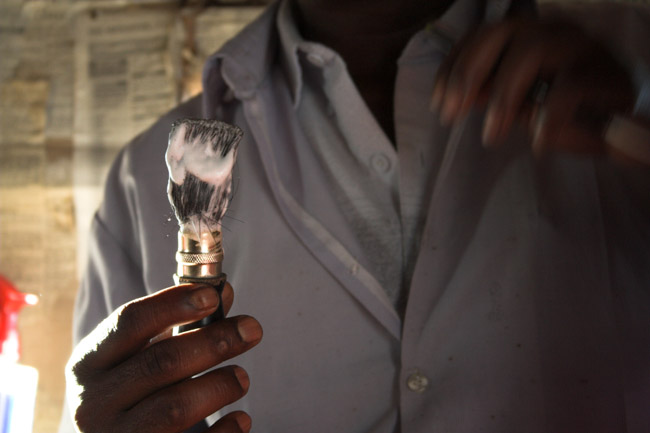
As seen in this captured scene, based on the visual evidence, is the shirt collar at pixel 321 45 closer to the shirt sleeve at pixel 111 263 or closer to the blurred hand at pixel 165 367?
the shirt sleeve at pixel 111 263

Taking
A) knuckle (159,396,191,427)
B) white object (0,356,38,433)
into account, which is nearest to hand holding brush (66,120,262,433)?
knuckle (159,396,191,427)

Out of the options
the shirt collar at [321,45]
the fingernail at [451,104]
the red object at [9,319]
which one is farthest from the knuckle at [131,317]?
the red object at [9,319]

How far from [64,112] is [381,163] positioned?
0.76 m

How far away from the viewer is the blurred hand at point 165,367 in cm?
38

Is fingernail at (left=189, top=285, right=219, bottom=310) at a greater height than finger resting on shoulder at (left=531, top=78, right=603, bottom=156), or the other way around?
finger resting on shoulder at (left=531, top=78, right=603, bottom=156)

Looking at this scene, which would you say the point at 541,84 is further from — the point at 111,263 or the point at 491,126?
the point at 111,263

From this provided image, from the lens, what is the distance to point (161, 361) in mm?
386

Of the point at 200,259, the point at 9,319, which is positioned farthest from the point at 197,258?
the point at 9,319

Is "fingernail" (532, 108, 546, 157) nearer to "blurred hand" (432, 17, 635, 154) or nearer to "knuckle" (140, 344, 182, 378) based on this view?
"blurred hand" (432, 17, 635, 154)

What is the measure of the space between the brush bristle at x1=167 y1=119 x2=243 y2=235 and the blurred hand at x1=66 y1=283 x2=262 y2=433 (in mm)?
55

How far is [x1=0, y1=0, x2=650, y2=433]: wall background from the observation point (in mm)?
1087

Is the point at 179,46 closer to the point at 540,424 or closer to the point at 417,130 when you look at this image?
the point at 417,130

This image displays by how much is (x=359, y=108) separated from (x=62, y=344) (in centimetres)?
82

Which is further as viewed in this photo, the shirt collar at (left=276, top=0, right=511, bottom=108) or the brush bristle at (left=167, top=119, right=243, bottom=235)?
the shirt collar at (left=276, top=0, right=511, bottom=108)
